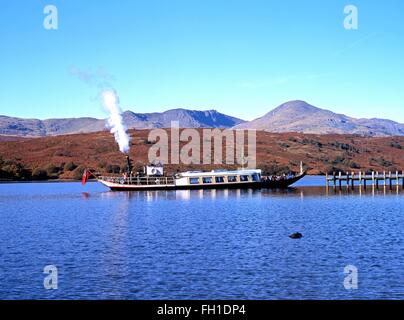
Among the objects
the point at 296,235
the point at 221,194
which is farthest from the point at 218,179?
the point at 296,235

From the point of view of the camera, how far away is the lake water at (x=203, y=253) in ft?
106

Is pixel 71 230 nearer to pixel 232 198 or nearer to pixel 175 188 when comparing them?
pixel 232 198

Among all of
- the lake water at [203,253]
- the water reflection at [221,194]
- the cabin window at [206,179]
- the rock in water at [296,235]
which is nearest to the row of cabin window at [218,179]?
the cabin window at [206,179]

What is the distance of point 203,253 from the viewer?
4309 centimetres

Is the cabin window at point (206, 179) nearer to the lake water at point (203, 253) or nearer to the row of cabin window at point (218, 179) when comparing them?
the row of cabin window at point (218, 179)

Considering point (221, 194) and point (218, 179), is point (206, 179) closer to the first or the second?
point (218, 179)

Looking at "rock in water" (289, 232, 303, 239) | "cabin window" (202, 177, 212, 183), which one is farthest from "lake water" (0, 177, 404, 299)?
"cabin window" (202, 177, 212, 183)

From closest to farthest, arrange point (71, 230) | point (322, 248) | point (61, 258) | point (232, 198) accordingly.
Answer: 1. point (61, 258)
2. point (322, 248)
3. point (71, 230)
4. point (232, 198)

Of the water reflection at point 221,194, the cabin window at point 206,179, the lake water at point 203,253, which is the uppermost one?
the cabin window at point 206,179
